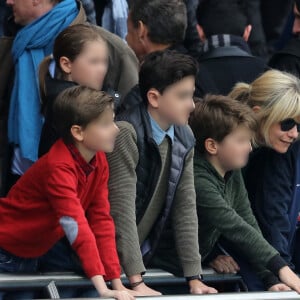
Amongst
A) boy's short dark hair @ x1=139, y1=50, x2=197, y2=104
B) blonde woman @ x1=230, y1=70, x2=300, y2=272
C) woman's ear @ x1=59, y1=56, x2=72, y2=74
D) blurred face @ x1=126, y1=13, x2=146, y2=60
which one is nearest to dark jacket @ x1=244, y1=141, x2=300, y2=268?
blonde woman @ x1=230, y1=70, x2=300, y2=272

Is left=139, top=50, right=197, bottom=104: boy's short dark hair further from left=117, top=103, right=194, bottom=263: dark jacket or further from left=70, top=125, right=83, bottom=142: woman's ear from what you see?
left=70, top=125, right=83, bottom=142: woman's ear

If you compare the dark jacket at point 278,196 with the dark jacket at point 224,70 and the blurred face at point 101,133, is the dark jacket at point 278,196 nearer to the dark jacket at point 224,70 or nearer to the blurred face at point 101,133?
the dark jacket at point 224,70

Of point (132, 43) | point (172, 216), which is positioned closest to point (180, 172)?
point (172, 216)

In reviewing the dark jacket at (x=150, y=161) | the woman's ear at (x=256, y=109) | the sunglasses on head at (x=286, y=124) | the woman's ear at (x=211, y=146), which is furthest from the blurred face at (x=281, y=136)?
the dark jacket at (x=150, y=161)

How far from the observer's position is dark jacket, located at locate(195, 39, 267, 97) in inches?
256

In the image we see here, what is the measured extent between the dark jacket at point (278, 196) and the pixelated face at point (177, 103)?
65 cm

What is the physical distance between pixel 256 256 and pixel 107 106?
3.55 feet

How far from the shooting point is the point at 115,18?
7.37m

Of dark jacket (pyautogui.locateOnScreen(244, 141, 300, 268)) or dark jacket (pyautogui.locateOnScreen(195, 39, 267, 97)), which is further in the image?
dark jacket (pyautogui.locateOnScreen(195, 39, 267, 97))

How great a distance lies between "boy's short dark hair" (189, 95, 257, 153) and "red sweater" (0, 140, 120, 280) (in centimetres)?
71

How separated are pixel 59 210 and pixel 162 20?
72.0 inches

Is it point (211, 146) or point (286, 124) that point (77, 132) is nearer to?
point (211, 146)

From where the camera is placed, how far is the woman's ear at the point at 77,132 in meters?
5.17

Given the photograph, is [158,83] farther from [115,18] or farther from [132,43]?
[115,18]
